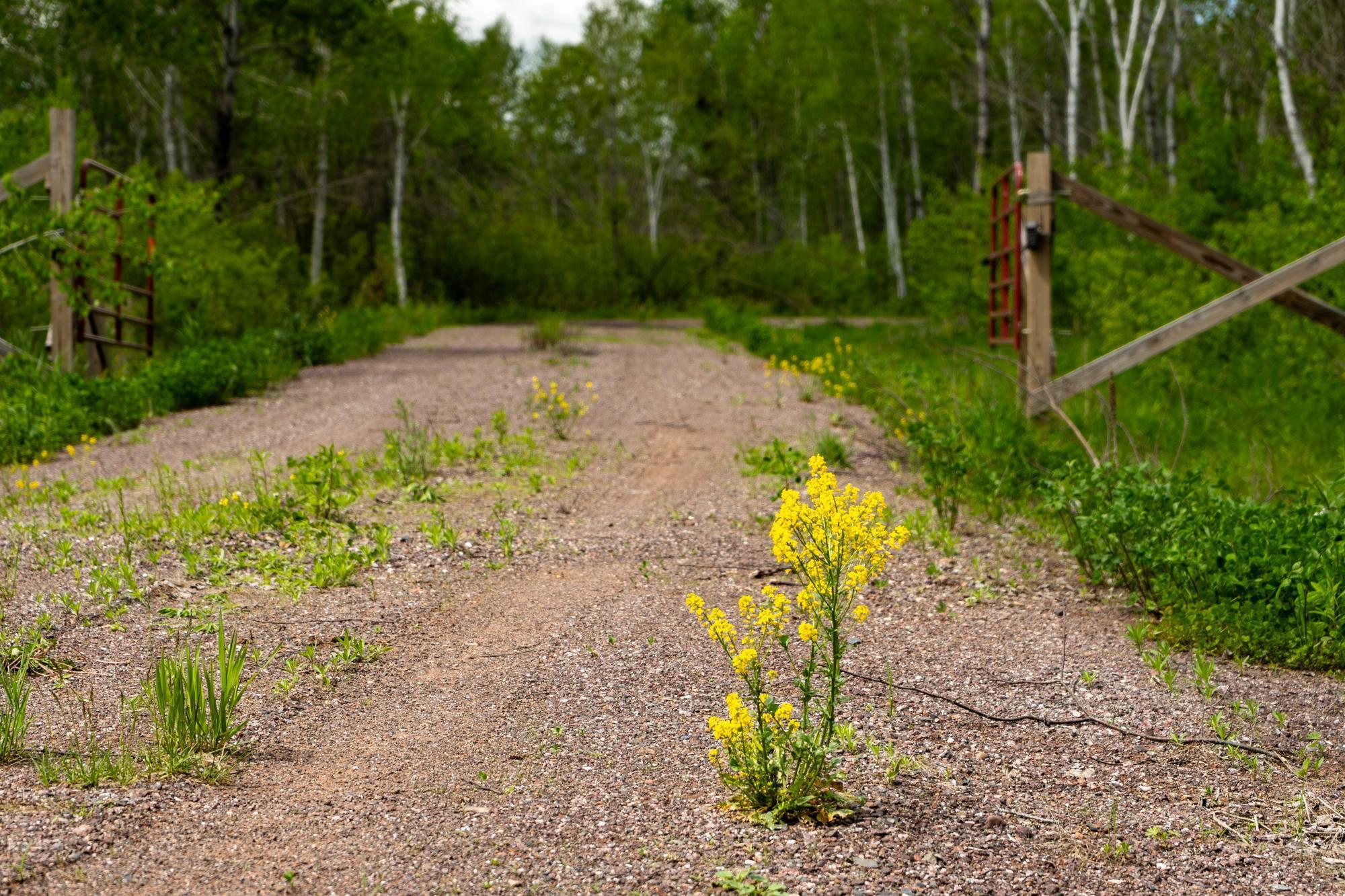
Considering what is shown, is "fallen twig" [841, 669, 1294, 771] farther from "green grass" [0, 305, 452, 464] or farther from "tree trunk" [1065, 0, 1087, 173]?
"tree trunk" [1065, 0, 1087, 173]

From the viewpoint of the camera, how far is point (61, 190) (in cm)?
1051

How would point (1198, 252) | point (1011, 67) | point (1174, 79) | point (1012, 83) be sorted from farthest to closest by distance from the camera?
point (1011, 67), point (1012, 83), point (1174, 79), point (1198, 252)

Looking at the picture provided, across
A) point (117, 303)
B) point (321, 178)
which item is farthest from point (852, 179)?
point (117, 303)

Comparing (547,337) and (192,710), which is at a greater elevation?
(547,337)

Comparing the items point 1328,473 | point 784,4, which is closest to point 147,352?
point 1328,473

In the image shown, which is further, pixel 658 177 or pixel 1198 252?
pixel 658 177

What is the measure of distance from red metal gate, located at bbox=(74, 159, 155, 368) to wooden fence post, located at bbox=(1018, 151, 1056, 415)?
25.5ft

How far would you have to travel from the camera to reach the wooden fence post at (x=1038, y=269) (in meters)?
8.63

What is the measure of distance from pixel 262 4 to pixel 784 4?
70.6 feet

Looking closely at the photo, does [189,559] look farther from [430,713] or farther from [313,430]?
[313,430]

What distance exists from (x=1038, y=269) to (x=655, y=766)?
255 inches

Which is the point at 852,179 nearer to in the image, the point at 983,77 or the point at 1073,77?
the point at 983,77

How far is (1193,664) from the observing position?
424cm

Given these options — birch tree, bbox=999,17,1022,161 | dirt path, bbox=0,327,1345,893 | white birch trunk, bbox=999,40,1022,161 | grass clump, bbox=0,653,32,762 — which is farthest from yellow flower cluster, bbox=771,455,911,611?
birch tree, bbox=999,17,1022,161
